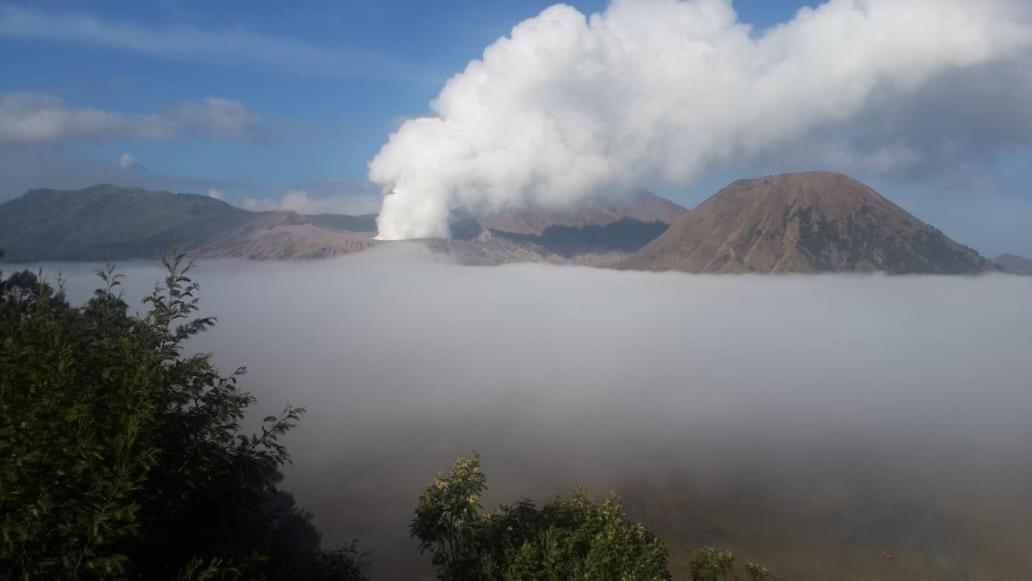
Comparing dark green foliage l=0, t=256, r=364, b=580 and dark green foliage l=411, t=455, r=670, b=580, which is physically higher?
dark green foliage l=0, t=256, r=364, b=580

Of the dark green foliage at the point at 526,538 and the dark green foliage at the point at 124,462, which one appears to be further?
the dark green foliage at the point at 526,538

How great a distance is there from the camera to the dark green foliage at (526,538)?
29.5 m

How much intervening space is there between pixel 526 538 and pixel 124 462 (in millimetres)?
21712

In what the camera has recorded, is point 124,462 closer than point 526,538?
Yes

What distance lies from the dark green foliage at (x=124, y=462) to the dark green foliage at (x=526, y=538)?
5849mm

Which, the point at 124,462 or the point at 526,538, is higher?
the point at 124,462

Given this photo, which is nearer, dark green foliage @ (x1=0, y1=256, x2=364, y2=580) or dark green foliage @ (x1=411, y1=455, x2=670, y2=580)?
dark green foliage @ (x1=0, y1=256, x2=364, y2=580)

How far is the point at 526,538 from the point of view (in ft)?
110

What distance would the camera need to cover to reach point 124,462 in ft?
54.1

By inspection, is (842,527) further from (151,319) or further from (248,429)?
(151,319)

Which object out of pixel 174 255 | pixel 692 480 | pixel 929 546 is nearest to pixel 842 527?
pixel 929 546

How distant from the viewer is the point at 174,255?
30422 mm

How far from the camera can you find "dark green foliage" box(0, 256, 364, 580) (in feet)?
49.4

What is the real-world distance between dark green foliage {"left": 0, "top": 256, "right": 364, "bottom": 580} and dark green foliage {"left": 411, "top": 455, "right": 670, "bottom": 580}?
19.2ft
